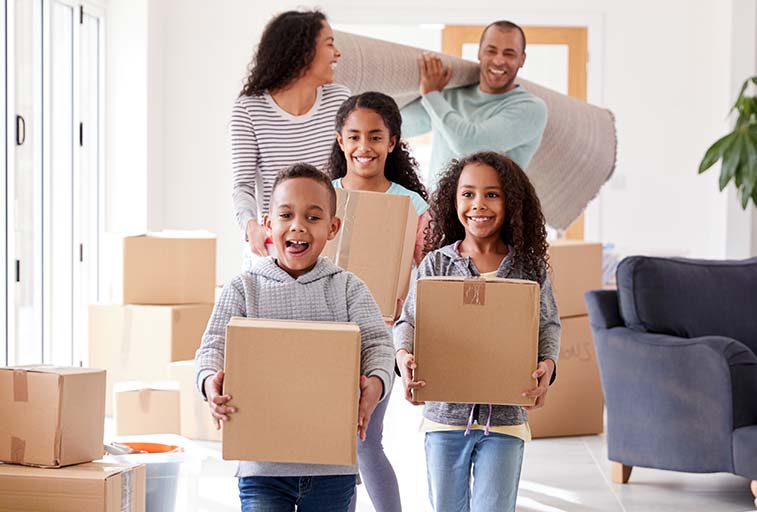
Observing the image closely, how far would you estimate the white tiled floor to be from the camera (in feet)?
11.2

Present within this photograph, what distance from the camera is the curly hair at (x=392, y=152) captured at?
2537 mm

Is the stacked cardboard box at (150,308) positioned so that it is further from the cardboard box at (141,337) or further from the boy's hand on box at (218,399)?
the boy's hand on box at (218,399)

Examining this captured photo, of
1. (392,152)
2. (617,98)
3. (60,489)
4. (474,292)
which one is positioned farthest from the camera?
(617,98)

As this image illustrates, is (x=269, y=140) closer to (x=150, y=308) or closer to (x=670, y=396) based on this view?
(x=670, y=396)

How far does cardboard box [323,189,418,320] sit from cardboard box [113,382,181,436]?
169 cm

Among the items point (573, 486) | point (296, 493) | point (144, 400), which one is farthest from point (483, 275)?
point (144, 400)

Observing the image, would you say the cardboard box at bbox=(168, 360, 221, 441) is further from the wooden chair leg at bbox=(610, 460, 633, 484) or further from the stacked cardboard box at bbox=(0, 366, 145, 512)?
the stacked cardboard box at bbox=(0, 366, 145, 512)

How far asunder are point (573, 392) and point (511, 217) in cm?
230

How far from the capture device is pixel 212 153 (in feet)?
21.5

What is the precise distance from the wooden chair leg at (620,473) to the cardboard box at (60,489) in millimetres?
2067

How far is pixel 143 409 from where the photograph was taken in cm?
377

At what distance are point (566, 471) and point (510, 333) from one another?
2040 millimetres

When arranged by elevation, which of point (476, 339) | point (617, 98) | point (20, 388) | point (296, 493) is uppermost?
point (617, 98)

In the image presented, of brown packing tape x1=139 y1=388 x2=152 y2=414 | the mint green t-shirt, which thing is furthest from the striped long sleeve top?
brown packing tape x1=139 y1=388 x2=152 y2=414
